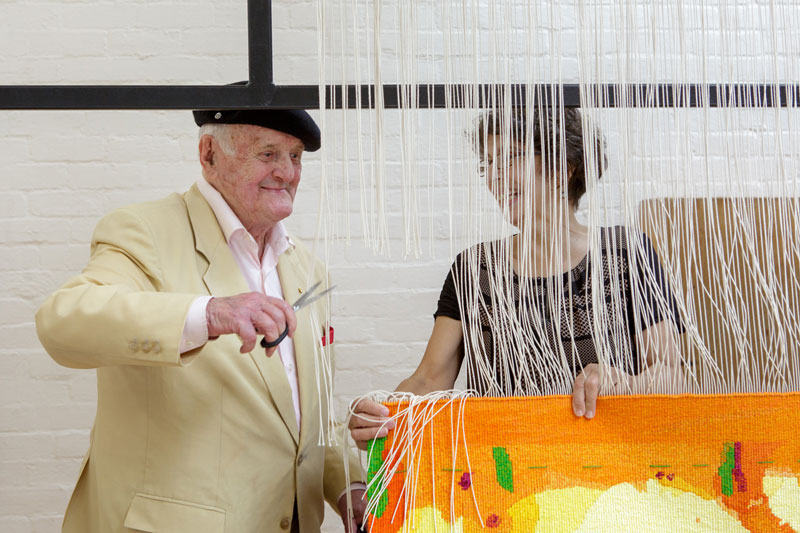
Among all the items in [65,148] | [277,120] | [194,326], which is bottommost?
[194,326]

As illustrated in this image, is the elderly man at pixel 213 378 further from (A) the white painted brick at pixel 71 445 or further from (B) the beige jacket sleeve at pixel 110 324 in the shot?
(A) the white painted brick at pixel 71 445

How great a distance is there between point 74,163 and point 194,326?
143cm

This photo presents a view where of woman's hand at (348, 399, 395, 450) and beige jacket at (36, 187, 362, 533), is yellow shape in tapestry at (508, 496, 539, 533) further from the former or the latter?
beige jacket at (36, 187, 362, 533)

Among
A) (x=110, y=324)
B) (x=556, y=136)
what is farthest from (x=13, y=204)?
(x=556, y=136)

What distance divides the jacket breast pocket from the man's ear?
0.67 meters

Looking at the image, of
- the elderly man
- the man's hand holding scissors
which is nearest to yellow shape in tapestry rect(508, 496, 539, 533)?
the elderly man

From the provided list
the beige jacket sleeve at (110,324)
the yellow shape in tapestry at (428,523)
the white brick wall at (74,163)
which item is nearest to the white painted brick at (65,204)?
the white brick wall at (74,163)

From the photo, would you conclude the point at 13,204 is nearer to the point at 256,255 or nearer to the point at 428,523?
the point at 256,255

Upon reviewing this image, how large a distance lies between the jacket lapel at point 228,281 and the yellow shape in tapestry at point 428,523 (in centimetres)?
39

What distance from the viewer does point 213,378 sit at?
1.40 meters

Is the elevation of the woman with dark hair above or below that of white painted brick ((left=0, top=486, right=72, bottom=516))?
above

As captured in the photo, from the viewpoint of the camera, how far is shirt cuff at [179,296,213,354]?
1090 millimetres

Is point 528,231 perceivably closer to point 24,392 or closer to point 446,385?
point 446,385

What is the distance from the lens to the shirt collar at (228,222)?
1.52m
